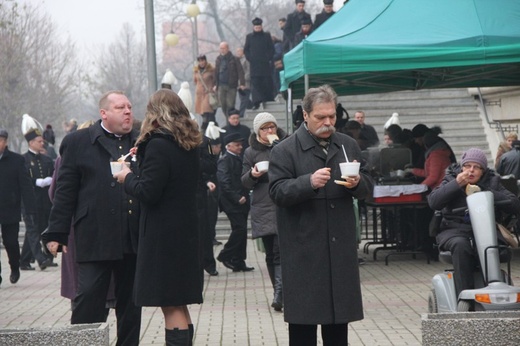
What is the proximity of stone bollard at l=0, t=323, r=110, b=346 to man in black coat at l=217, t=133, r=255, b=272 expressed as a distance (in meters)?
10.1

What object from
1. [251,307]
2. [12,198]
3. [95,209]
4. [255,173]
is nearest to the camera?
[95,209]

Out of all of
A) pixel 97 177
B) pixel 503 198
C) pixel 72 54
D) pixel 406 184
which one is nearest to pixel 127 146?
pixel 97 177

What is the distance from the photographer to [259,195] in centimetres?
1207

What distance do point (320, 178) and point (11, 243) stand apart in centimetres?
1040

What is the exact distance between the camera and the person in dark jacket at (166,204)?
741 centimetres

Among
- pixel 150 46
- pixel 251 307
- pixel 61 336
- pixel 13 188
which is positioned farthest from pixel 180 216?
pixel 150 46

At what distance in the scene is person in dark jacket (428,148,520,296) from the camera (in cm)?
909

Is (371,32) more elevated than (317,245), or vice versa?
(371,32)

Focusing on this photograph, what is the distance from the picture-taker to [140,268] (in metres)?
7.50

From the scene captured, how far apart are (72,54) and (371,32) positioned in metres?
59.7

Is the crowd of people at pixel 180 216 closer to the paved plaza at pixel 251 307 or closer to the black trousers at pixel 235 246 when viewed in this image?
the paved plaza at pixel 251 307

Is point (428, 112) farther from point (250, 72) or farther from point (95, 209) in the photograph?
→ point (95, 209)

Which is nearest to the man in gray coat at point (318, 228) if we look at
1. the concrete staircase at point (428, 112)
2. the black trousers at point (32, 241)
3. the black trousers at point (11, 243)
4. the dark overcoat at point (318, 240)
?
the dark overcoat at point (318, 240)

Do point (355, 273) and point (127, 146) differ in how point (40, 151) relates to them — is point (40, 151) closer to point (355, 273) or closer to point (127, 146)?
point (127, 146)
